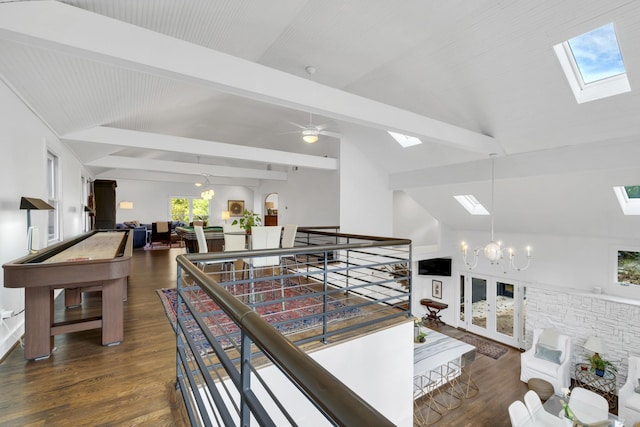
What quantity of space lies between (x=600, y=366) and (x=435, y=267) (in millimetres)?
4404

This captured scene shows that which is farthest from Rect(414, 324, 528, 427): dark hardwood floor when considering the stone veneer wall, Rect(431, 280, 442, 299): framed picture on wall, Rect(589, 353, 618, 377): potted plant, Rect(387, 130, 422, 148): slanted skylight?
Rect(387, 130, 422, 148): slanted skylight

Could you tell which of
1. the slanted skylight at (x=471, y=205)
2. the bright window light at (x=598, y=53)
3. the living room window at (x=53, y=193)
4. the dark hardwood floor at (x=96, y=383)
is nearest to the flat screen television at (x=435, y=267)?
the slanted skylight at (x=471, y=205)

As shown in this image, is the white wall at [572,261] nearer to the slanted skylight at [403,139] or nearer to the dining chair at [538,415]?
the dining chair at [538,415]

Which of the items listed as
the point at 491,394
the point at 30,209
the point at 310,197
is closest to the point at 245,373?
the point at 30,209

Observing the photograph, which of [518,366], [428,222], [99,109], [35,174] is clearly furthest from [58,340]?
[428,222]

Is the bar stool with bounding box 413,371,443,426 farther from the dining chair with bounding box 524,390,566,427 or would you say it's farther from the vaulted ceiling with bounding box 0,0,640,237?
the vaulted ceiling with bounding box 0,0,640,237

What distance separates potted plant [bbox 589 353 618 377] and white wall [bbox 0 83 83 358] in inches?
385

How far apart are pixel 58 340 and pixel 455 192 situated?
7146mm

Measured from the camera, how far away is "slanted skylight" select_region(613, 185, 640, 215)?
206 inches

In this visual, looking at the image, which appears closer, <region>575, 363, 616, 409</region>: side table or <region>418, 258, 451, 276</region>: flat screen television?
<region>575, 363, 616, 409</region>: side table

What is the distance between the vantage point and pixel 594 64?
3.66 m

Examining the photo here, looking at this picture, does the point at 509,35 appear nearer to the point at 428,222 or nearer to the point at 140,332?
the point at 140,332

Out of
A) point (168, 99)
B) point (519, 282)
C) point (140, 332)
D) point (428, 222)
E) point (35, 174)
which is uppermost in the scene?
point (168, 99)

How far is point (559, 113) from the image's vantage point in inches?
165
